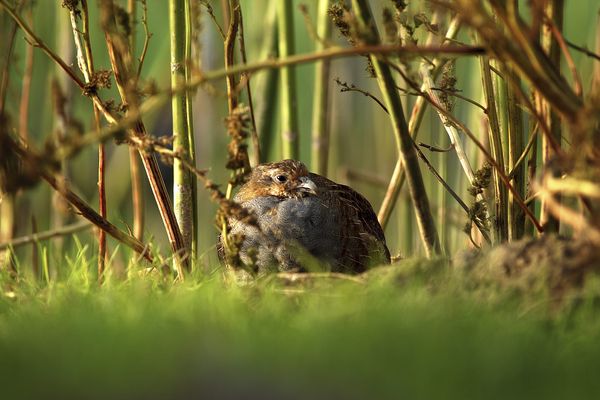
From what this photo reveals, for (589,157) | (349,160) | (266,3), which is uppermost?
(266,3)

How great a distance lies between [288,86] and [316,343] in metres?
2.04

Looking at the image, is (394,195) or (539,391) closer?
(539,391)

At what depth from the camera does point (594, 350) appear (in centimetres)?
199

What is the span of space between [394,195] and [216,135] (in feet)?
6.81

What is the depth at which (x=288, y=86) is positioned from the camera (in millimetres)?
3814

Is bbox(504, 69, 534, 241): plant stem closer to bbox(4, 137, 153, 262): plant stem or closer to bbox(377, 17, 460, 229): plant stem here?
bbox(377, 17, 460, 229): plant stem

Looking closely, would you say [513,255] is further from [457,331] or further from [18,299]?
[18,299]

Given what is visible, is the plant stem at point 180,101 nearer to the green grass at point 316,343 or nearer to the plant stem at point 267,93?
the plant stem at point 267,93

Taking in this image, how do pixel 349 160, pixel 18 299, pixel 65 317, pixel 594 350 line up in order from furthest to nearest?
pixel 349 160, pixel 18 299, pixel 65 317, pixel 594 350

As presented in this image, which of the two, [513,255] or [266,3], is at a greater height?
[266,3]

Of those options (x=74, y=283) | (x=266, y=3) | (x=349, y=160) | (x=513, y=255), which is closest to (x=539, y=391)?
(x=513, y=255)

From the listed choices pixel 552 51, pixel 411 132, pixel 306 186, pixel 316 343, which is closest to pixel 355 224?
pixel 306 186

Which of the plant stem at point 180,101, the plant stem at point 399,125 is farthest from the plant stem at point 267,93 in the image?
the plant stem at point 399,125

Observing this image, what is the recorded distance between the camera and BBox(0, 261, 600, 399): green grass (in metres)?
1.75
